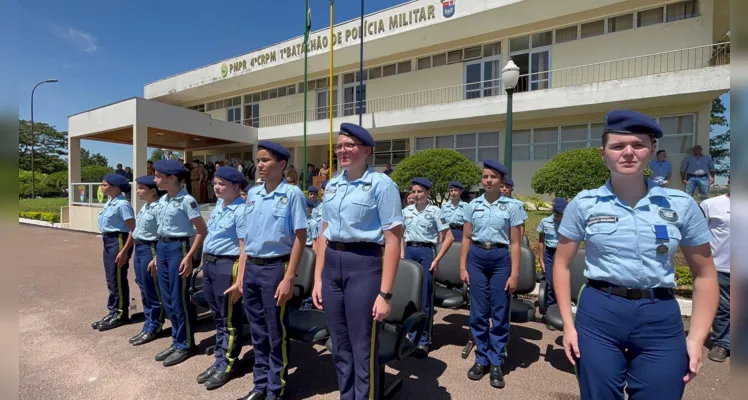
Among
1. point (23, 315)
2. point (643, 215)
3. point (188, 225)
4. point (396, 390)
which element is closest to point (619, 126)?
point (643, 215)

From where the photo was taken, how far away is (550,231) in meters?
4.93

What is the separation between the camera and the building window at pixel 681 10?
11.6 m

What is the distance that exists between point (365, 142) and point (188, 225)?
2.40 metres

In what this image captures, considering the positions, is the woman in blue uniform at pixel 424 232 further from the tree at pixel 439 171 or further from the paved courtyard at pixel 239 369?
the tree at pixel 439 171

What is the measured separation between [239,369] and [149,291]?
5.12 ft

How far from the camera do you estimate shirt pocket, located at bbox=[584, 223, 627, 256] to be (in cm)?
179

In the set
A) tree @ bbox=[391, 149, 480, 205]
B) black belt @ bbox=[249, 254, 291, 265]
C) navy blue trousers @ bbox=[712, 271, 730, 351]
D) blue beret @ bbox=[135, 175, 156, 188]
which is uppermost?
tree @ bbox=[391, 149, 480, 205]

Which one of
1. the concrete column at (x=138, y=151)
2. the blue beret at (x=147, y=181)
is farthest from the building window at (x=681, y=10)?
the concrete column at (x=138, y=151)

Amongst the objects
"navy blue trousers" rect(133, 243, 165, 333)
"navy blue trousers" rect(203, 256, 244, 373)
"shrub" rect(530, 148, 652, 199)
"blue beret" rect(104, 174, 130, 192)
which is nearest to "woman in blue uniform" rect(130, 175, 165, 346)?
"navy blue trousers" rect(133, 243, 165, 333)

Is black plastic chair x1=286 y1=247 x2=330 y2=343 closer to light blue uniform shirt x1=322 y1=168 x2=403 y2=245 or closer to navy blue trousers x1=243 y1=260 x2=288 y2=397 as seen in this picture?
navy blue trousers x1=243 y1=260 x2=288 y2=397

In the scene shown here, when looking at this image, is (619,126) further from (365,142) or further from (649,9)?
(649,9)

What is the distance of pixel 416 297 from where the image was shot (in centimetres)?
306

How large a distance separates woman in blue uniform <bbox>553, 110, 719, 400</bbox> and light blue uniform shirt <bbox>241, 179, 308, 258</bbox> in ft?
6.76

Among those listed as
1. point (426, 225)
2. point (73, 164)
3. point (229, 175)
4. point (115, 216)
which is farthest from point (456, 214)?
point (73, 164)
